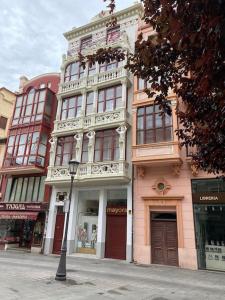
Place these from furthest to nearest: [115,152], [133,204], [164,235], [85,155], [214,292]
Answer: [85,155] → [115,152] → [133,204] → [164,235] → [214,292]

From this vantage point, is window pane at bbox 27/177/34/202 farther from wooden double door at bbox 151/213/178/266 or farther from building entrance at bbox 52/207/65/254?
wooden double door at bbox 151/213/178/266

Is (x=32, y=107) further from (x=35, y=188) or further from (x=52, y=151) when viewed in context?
(x=35, y=188)

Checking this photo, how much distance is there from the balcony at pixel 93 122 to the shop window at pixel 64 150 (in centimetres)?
61

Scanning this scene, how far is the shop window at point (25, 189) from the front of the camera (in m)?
20.5

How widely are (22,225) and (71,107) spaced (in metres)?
10.1

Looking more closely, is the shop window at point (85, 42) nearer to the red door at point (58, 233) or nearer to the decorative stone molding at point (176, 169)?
the decorative stone molding at point (176, 169)

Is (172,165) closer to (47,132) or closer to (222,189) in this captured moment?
(222,189)

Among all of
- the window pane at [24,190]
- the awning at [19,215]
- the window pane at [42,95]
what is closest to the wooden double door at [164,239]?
the awning at [19,215]

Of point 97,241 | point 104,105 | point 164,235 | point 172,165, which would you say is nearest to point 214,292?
point 164,235

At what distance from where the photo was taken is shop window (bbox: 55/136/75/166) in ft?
64.0

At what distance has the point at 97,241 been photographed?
672 inches

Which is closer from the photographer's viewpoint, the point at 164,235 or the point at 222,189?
the point at 222,189

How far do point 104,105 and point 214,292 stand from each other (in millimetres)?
13917

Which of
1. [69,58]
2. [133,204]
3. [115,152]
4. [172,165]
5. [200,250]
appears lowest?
[200,250]
